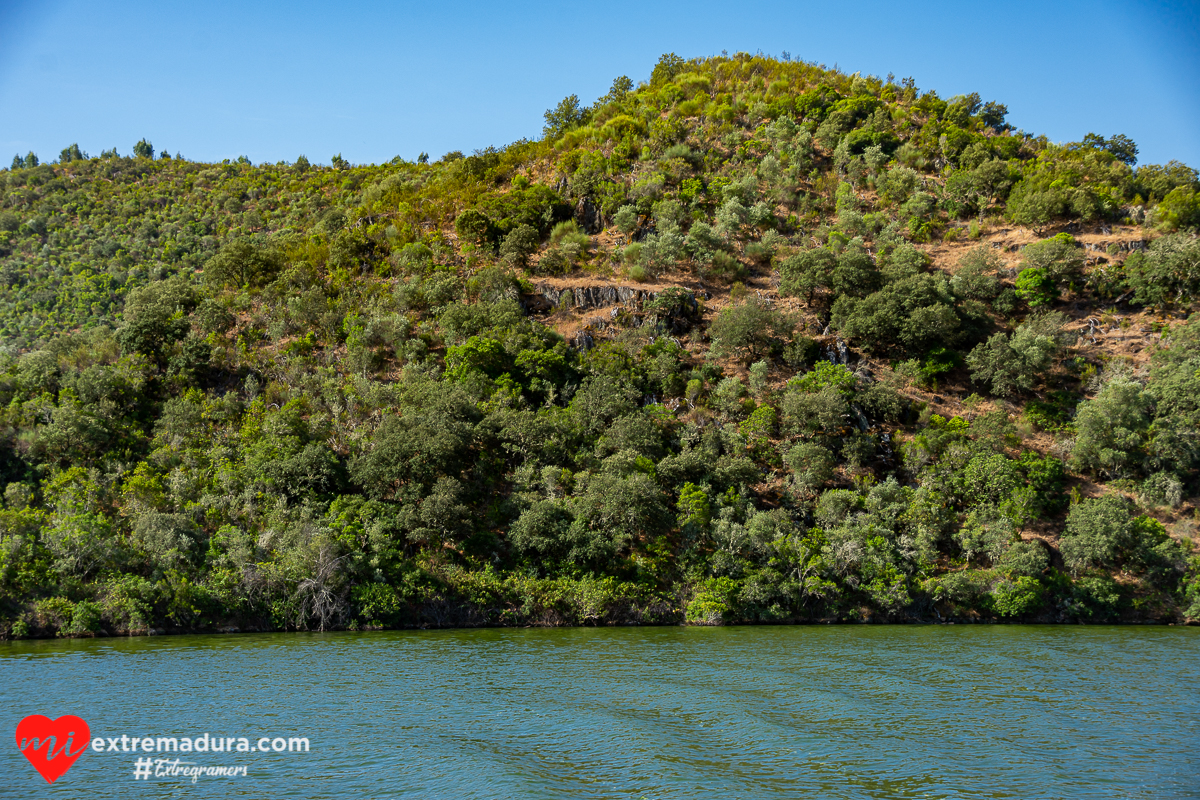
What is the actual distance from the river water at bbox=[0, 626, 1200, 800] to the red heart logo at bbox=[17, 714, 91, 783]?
346 millimetres

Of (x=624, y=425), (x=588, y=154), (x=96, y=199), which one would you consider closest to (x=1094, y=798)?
(x=624, y=425)

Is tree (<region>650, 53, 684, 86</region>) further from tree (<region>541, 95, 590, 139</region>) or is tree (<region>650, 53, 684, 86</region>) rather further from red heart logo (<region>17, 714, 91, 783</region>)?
red heart logo (<region>17, 714, 91, 783</region>)

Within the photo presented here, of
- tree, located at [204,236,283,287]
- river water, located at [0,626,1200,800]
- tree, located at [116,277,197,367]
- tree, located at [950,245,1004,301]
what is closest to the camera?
river water, located at [0,626,1200,800]

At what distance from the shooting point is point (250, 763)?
61.9ft

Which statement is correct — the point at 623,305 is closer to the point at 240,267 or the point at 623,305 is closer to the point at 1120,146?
the point at 240,267

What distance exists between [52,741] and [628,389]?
47065mm

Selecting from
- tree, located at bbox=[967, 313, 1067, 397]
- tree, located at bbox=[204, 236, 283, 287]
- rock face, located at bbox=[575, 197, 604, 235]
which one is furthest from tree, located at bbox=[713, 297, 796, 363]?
tree, located at bbox=[204, 236, 283, 287]

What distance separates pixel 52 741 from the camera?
66.0 feet

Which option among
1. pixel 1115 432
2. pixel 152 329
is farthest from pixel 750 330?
pixel 152 329

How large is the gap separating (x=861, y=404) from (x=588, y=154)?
52411 mm

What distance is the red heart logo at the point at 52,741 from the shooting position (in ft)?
59.6

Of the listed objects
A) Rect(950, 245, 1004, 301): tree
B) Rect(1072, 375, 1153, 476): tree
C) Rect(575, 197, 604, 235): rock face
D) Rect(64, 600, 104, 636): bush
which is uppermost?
Rect(575, 197, 604, 235): rock face

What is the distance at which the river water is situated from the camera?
57.9 ft

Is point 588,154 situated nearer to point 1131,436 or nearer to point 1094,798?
point 1131,436
